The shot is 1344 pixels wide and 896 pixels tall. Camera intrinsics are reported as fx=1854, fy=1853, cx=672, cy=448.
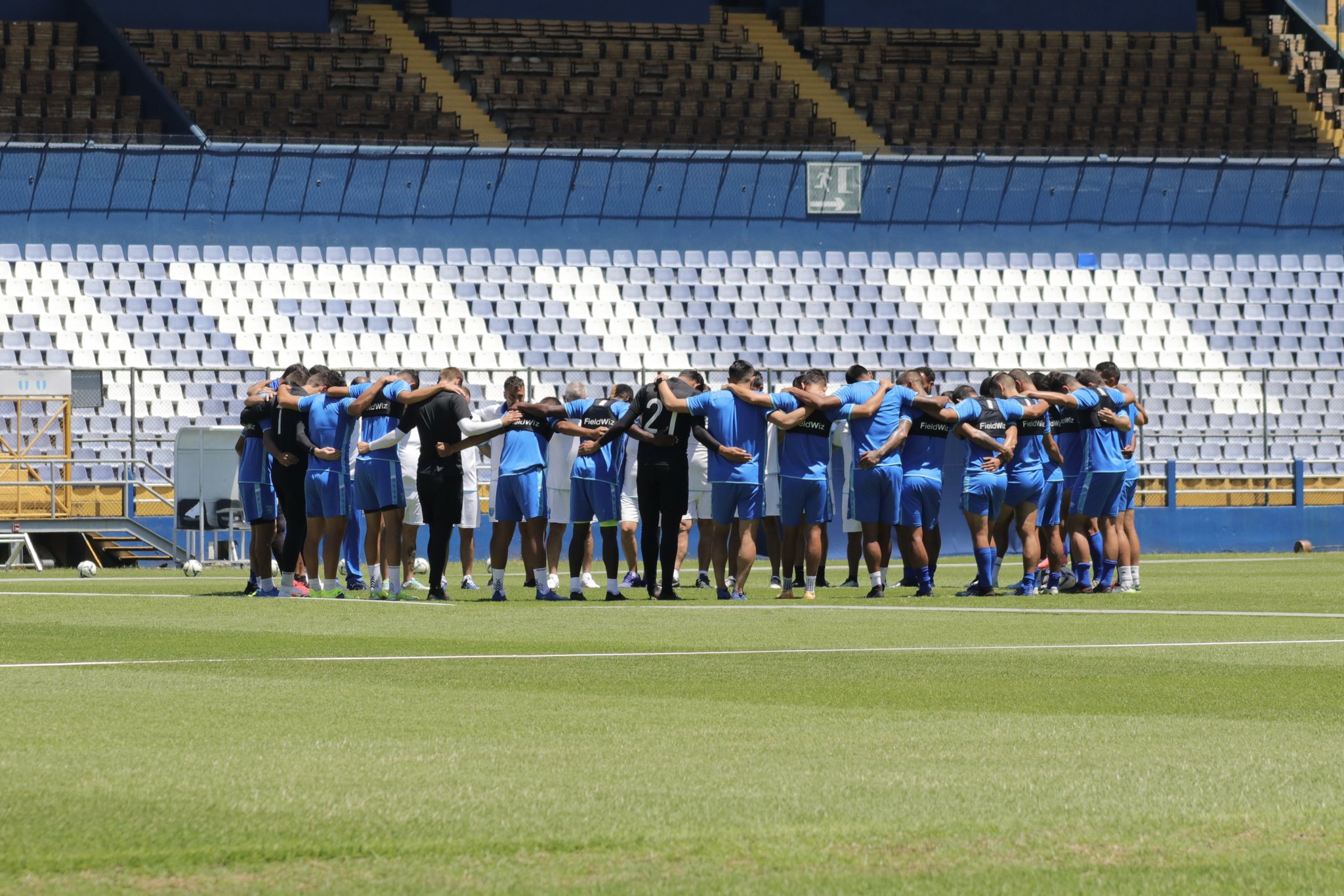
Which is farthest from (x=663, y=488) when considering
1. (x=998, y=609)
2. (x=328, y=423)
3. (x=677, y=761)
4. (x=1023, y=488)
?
(x=677, y=761)

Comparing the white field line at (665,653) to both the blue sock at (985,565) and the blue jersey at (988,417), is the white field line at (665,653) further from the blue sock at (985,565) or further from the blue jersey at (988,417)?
the blue jersey at (988,417)

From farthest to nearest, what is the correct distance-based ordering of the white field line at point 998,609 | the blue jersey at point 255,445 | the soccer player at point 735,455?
the blue jersey at point 255,445
the soccer player at point 735,455
the white field line at point 998,609

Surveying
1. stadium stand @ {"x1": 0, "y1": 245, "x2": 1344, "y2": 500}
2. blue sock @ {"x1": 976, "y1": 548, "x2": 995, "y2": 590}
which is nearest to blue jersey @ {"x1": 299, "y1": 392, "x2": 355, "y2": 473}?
blue sock @ {"x1": 976, "y1": 548, "x2": 995, "y2": 590}

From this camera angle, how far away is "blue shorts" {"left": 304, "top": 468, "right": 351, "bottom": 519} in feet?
50.9

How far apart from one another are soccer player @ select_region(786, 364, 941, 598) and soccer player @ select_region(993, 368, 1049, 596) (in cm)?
99

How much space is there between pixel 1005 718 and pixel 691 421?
329 inches

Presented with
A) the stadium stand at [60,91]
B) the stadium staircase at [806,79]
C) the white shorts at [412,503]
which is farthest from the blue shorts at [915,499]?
the stadium staircase at [806,79]

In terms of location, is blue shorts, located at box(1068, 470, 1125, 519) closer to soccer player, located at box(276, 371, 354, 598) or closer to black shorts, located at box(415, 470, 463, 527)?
black shorts, located at box(415, 470, 463, 527)

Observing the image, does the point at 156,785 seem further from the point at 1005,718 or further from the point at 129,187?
the point at 129,187

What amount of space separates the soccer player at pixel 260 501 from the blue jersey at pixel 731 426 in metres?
3.71

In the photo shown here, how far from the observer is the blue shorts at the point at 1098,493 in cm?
1580

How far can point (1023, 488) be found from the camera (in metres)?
16.0

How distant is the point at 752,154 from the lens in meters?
36.2

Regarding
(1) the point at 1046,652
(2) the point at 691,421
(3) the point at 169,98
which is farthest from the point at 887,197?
(1) the point at 1046,652
